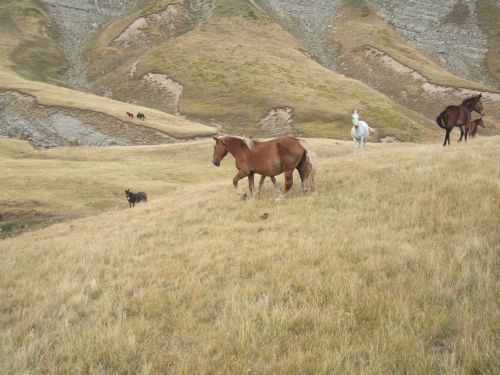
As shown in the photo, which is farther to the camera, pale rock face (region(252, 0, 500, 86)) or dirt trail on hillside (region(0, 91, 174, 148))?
→ pale rock face (region(252, 0, 500, 86))

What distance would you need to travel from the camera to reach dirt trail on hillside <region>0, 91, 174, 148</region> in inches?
→ 2387

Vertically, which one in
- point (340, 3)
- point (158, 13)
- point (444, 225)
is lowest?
point (444, 225)

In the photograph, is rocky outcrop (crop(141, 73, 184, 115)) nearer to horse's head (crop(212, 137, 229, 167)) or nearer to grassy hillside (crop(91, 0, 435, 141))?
grassy hillside (crop(91, 0, 435, 141))

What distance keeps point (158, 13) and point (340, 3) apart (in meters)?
68.7

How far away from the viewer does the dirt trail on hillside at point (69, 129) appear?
60.6 metres

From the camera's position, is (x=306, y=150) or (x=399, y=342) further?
(x=306, y=150)

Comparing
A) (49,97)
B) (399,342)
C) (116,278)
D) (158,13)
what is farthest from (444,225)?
(158,13)

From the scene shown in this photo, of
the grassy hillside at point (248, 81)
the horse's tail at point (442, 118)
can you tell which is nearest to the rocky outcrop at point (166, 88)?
the grassy hillside at point (248, 81)

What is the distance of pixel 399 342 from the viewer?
16.0ft

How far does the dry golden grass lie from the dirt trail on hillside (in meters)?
50.0

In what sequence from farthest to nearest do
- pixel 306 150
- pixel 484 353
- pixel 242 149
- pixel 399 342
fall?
pixel 242 149 → pixel 306 150 → pixel 399 342 → pixel 484 353

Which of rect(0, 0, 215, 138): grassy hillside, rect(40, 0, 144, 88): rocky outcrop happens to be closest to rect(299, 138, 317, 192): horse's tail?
rect(0, 0, 215, 138): grassy hillside

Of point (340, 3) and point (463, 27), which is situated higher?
point (340, 3)

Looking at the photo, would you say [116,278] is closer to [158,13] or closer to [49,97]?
[49,97]
